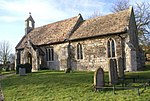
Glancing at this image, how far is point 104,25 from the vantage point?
31156 millimetres

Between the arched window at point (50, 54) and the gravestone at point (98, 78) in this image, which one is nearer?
the gravestone at point (98, 78)

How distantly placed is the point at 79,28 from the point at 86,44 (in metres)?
4.01

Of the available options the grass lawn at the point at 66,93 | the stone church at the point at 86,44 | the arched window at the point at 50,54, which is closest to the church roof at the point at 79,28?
the stone church at the point at 86,44

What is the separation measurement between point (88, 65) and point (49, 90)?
15.7 metres

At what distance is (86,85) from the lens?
53.1ft

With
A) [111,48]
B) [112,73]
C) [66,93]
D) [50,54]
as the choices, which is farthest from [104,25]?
[66,93]


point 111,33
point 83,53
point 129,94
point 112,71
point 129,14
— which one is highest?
point 129,14

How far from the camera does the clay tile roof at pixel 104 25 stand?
28.8m

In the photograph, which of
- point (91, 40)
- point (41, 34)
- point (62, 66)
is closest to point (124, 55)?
point (91, 40)

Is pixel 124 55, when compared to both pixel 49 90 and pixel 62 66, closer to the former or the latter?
pixel 62 66

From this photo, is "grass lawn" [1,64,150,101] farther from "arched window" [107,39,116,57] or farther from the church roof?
the church roof

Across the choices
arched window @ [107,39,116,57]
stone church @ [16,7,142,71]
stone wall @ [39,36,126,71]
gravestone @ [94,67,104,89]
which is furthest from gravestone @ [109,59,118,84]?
arched window @ [107,39,116,57]

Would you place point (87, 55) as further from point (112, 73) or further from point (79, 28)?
point (112, 73)

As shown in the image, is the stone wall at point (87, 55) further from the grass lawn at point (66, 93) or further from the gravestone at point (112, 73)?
the grass lawn at point (66, 93)
